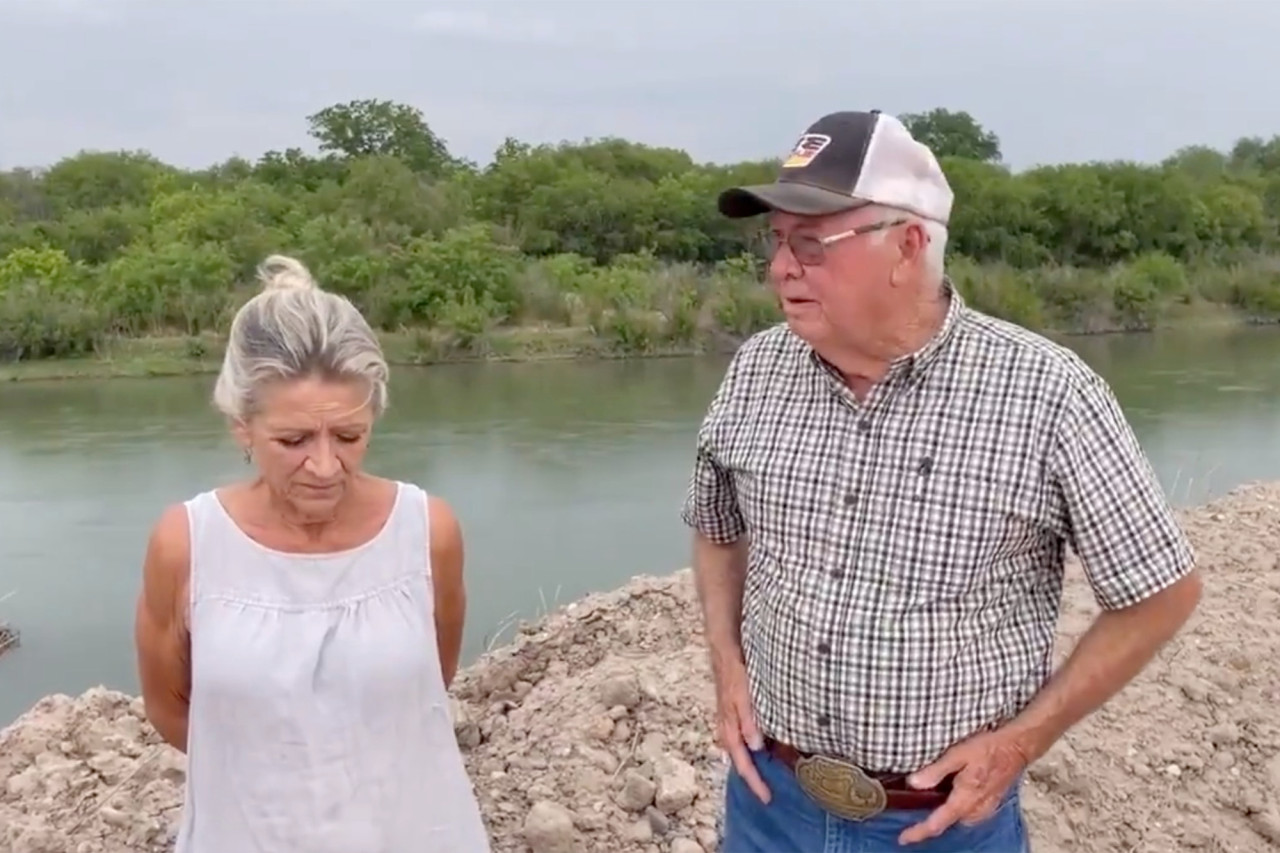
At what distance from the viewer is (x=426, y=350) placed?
86.1ft

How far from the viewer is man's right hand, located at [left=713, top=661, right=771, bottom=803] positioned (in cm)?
202

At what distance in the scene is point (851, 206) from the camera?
180 centimetres

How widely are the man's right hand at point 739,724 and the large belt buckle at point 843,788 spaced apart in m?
0.12

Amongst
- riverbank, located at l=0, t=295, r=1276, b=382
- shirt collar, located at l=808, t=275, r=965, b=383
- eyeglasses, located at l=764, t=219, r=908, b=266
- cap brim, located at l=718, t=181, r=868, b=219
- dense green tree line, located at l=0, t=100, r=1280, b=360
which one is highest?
cap brim, located at l=718, t=181, r=868, b=219

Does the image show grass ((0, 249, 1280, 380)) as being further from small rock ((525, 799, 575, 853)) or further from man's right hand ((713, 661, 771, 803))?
man's right hand ((713, 661, 771, 803))

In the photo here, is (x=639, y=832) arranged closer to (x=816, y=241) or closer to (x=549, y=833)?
(x=549, y=833)

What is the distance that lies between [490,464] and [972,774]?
1562cm

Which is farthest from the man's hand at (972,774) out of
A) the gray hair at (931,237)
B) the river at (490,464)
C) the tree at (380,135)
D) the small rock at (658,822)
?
the tree at (380,135)

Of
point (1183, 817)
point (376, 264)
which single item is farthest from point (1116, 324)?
point (1183, 817)

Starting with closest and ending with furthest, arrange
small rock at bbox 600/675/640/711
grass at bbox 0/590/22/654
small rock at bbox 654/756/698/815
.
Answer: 1. small rock at bbox 654/756/698/815
2. small rock at bbox 600/675/640/711
3. grass at bbox 0/590/22/654

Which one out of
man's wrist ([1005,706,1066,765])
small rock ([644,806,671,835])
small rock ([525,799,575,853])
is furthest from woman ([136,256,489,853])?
small rock ([644,806,671,835])

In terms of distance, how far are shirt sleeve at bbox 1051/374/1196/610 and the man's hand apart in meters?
0.24

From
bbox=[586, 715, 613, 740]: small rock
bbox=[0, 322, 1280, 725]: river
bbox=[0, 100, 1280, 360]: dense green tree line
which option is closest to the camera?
bbox=[586, 715, 613, 740]: small rock

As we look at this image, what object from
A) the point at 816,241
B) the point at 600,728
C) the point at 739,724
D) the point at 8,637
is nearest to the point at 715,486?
the point at 739,724
